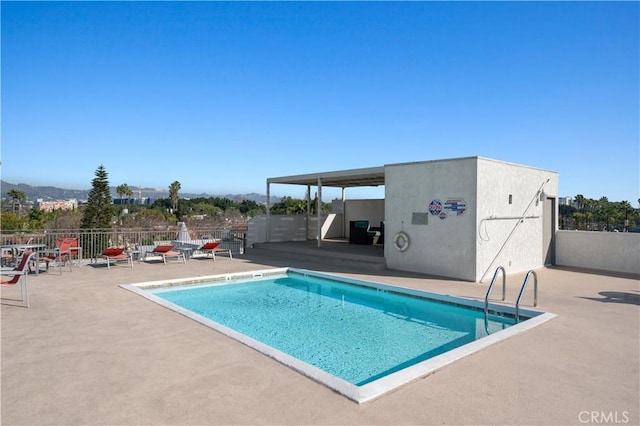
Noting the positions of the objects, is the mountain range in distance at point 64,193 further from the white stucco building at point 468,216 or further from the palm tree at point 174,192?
the white stucco building at point 468,216

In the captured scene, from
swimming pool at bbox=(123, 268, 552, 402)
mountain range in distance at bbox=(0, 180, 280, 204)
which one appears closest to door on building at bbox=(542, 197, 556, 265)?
swimming pool at bbox=(123, 268, 552, 402)

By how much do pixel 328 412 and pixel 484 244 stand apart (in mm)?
7583

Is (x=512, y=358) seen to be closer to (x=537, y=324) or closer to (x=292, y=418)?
(x=537, y=324)

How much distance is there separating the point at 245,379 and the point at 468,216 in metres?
7.30

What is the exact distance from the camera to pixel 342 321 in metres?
6.77

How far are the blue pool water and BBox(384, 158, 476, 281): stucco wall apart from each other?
2.19 metres

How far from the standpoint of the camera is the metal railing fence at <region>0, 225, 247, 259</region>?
1207 centimetres

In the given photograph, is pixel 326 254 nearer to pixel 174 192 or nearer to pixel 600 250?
pixel 600 250

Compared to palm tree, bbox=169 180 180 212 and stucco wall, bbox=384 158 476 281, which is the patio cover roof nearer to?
stucco wall, bbox=384 158 476 281

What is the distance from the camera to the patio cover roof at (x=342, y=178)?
12227 mm

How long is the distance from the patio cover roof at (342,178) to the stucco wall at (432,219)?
128cm

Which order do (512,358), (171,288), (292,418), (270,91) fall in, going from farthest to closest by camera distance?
(270,91)
(171,288)
(512,358)
(292,418)

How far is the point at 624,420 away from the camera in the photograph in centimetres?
288

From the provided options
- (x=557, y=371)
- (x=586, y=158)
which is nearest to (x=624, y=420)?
(x=557, y=371)
